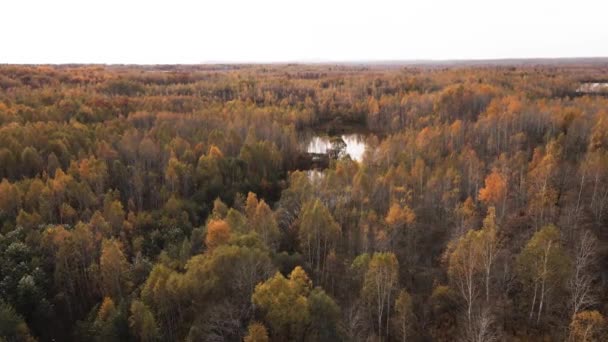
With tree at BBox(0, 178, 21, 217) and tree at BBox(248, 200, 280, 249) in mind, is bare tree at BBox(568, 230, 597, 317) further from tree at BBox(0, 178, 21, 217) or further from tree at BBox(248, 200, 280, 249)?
tree at BBox(0, 178, 21, 217)

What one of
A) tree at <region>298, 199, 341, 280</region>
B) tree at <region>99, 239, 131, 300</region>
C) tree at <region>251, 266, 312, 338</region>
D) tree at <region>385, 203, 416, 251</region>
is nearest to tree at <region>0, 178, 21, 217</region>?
tree at <region>99, 239, 131, 300</region>

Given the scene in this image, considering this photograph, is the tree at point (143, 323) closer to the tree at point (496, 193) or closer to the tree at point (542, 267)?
the tree at point (542, 267)

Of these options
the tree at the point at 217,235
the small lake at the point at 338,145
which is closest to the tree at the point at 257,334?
the tree at the point at 217,235

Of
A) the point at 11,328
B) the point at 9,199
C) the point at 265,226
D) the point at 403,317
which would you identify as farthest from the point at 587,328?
the point at 9,199

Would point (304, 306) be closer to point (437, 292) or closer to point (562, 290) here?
point (437, 292)

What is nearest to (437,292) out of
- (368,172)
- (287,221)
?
(287,221)

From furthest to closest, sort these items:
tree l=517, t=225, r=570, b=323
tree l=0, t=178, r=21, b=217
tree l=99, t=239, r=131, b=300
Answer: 1. tree l=0, t=178, r=21, b=217
2. tree l=99, t=239, r=131, b=300
3. tree l=517, t=225, r=570, b=323

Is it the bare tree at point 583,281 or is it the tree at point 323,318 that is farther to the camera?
the bare tree at point 583,281
